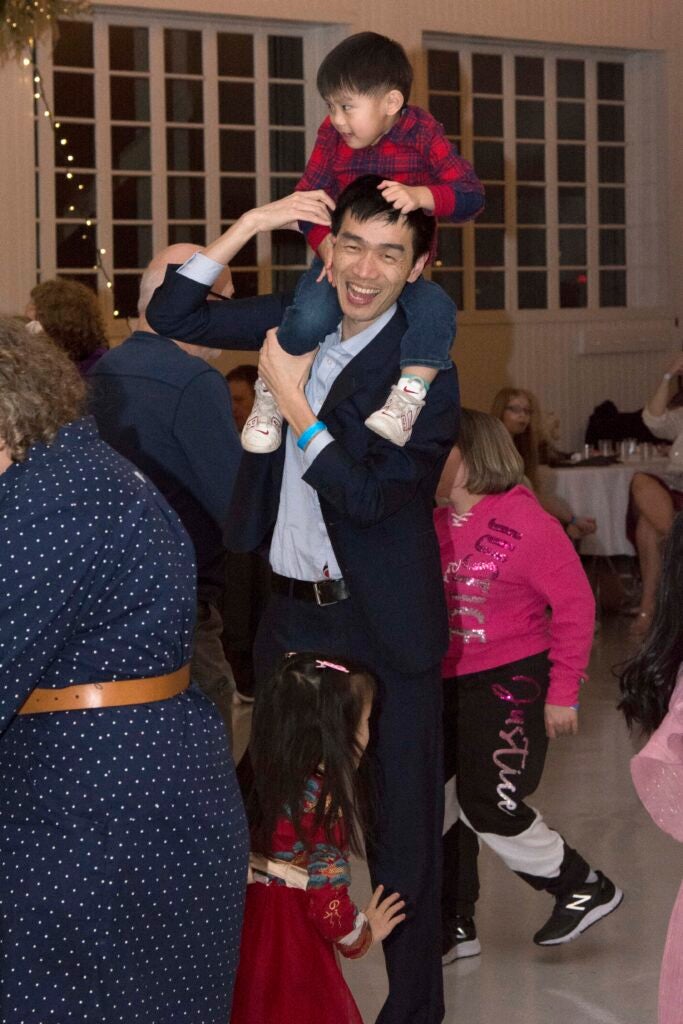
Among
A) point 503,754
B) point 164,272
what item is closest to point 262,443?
point 164,272

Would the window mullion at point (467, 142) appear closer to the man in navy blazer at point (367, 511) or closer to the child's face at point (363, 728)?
the man in navy blazer at point (367, 511)

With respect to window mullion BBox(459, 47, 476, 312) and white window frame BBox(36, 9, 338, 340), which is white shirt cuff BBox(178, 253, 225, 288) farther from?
window mullion BBox(459, 47, 476, 312)

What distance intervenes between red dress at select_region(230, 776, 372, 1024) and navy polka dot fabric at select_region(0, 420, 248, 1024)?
0.56 meters

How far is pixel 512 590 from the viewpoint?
11.8 ft

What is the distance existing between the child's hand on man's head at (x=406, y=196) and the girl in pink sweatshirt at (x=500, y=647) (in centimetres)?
112

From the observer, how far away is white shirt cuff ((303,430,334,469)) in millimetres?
2539

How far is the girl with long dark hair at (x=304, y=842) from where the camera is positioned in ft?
8.23

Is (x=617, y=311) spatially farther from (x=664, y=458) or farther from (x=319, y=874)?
(x=319, y=874)

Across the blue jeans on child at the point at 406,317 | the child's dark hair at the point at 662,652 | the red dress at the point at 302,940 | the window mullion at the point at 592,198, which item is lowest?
the red dress at the point at 302,940

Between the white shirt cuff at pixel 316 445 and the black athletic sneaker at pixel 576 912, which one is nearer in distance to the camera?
the white shirt cuff at pixel 316 445

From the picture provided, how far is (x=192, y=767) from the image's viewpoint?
1.98 metres

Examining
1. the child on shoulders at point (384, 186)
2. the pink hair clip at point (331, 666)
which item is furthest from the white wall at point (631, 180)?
the pink hair clip at point (331, 666)

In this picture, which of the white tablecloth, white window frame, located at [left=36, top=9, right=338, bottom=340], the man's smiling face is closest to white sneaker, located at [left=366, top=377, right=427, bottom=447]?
the man's smiling face

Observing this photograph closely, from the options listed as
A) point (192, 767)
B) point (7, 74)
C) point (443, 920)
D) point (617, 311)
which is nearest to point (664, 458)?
point (617, 311)
